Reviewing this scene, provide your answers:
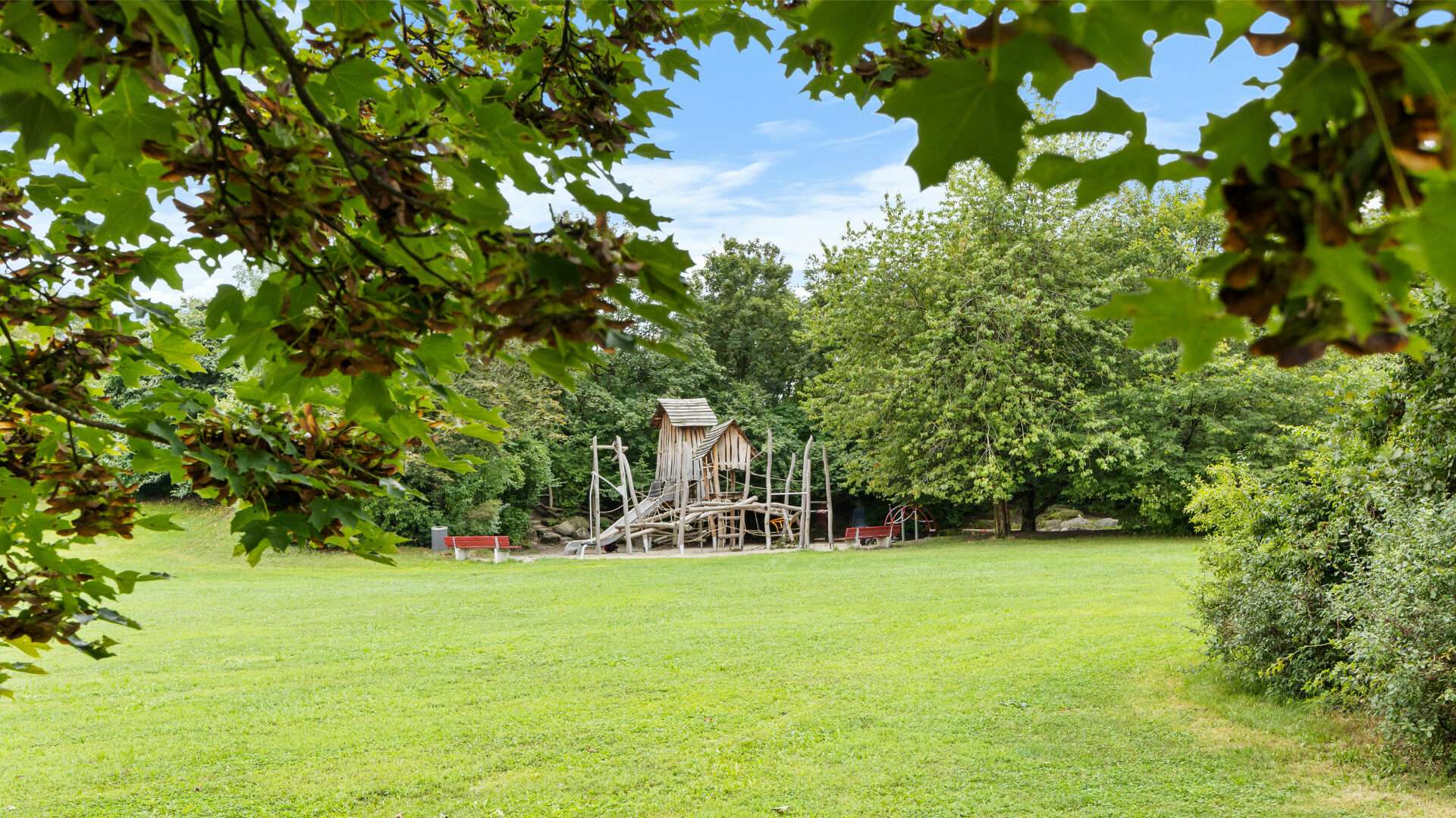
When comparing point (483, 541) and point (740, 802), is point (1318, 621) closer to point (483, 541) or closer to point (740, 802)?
point (740, 802)

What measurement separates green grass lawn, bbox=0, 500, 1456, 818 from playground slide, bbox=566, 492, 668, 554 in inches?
367

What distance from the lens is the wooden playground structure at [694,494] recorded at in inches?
872

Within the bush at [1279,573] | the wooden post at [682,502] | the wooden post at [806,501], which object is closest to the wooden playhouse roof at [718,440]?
the wooden post at [682,502]

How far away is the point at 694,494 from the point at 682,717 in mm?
18134

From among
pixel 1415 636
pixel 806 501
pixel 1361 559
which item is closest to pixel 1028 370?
pixel 806 501

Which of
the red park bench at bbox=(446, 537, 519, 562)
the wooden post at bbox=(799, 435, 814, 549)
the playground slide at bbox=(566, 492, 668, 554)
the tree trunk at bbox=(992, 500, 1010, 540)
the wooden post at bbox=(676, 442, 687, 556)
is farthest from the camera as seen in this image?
the tree trunk at bbox=(992, 500, 1010, 540)

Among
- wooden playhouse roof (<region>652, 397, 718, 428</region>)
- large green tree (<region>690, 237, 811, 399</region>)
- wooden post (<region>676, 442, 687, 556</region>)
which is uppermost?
large green tree (<region>690, 237, 811, 399</region>)

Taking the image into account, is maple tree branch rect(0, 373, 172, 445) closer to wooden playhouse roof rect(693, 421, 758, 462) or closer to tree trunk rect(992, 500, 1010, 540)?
wooden playhouse roof rect(693, 421, 758, 462)

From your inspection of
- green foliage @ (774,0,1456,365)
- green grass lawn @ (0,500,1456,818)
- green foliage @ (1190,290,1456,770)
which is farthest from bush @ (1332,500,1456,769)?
green foliage @ (774,0,1456,365)

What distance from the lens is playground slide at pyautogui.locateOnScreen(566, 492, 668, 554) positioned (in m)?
22.1

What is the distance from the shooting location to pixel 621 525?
74.7 feet

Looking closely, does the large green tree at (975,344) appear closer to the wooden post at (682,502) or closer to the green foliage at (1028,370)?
the green foliage at (1028,370)

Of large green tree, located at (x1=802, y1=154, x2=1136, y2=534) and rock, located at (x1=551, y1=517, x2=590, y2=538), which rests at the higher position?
large green tree, located at (x1=802, y1=154, x2=1136, y2=534)

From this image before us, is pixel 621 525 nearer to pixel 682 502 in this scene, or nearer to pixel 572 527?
pixel 682 502
